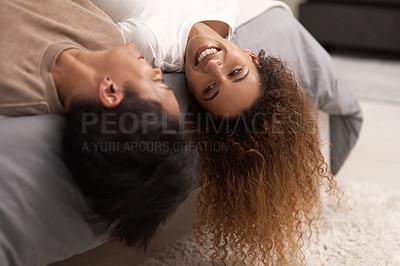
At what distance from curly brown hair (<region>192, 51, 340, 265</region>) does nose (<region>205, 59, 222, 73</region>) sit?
0.11m

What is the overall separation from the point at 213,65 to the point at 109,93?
1.09ft

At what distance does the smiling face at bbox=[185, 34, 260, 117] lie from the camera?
129 centimetres

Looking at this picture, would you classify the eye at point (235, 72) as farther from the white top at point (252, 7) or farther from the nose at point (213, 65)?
the white top at point (252, 7)

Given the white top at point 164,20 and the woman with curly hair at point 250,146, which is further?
the white top at point 164,20

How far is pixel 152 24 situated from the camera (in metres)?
1.51

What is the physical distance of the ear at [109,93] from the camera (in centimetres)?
109

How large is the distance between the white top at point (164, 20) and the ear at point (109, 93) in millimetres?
363

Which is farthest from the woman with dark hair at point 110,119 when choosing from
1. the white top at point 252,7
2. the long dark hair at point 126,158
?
the white top at point 252,7

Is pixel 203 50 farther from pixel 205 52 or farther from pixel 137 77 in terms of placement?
pixel 137 77

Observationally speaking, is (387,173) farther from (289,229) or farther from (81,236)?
(81,236)

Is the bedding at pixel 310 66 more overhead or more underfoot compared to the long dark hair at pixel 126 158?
more underfoot

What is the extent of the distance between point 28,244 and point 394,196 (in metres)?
1.37

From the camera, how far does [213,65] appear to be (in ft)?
4.34

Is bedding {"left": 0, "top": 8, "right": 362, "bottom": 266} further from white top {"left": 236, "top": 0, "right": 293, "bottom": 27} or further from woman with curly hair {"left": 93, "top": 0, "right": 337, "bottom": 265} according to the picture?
white top {"left": 236, "top": 0, "right": 293, "bottom": 27}
